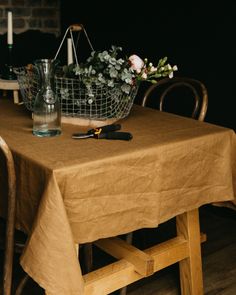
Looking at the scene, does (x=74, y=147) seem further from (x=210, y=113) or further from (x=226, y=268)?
(x=210, y=113)

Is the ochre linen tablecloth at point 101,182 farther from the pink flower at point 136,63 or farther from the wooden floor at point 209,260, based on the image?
the wooden floor at point 209,260

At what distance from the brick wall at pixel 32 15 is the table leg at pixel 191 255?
8.20 ft

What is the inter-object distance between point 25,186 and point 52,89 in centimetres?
41

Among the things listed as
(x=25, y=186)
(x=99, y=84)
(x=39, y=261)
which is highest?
(x=99, y=84)

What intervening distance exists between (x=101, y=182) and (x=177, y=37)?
6.10 feet

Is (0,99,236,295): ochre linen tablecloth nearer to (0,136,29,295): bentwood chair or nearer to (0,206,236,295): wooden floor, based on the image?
(0,136,29,295): bentwood chair

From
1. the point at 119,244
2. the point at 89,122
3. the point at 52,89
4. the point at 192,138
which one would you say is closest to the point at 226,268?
the point at 119,244

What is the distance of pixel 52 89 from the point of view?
171 centimetres

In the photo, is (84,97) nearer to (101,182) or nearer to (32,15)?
(101,182)

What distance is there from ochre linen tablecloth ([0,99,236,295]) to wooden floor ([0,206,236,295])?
55cm

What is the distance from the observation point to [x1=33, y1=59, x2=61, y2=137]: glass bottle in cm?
165

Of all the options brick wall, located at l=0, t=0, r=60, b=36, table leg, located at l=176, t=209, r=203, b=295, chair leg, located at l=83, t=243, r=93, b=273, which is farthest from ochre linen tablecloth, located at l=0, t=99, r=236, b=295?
brick wall, located at l=0, t=0, r=60, b=36

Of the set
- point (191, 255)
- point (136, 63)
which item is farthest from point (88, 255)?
point (136, 63)

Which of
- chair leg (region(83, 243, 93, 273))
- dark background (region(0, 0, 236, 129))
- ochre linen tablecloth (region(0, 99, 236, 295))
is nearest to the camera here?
ochre linen tablecloth (region(0, 99, 236, 295))
